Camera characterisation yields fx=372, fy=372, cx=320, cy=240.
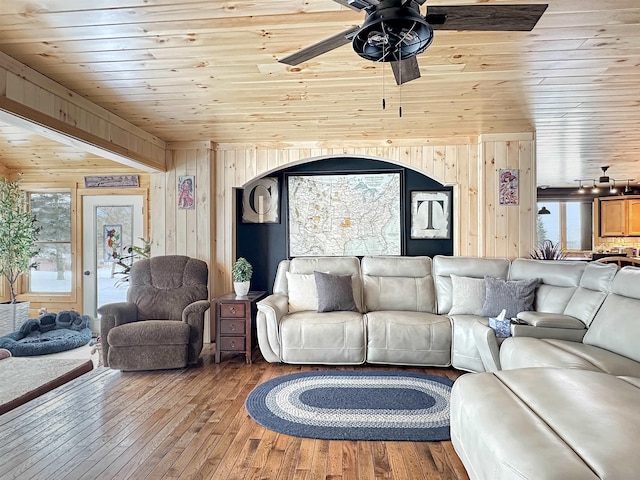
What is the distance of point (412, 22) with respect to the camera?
1.51m

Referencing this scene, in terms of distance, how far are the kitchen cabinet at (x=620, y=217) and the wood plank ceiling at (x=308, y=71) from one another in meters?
4.86

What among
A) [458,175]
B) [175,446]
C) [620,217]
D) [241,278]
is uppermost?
[458,175]

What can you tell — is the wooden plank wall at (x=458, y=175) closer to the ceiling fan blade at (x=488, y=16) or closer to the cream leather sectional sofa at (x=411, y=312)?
the cream leather sectional sofa at (x=411, y=312)

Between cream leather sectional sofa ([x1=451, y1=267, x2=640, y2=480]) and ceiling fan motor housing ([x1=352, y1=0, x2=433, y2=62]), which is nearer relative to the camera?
cream leather sectional sofa ([x1=451, y1=267, x2=640, y2=480])

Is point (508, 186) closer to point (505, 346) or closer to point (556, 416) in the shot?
point (505, 346)

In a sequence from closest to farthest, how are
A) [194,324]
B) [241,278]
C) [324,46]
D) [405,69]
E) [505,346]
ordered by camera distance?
1. [324,46]
2. [405,69]
3. [505,346]
4. [194,324]
5. [241,278]

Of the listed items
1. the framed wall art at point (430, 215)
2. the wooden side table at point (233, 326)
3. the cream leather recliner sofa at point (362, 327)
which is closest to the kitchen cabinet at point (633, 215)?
the framed wall art at point (430, 215)

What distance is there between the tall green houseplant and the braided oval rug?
13.2 feet

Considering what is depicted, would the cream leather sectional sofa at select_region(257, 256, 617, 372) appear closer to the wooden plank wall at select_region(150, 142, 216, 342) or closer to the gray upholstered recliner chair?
→ the gray upholstered recliner chair

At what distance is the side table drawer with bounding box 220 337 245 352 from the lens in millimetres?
3906

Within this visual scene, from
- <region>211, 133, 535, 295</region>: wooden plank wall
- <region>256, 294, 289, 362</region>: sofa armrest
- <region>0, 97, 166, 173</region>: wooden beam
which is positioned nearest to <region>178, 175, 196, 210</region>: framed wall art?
<region>211, 133, 535, 295</region>: wooden plank wall

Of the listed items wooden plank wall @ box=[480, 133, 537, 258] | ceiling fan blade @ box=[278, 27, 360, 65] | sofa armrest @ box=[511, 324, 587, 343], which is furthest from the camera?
wooden plank wall @ box=[480, 133, 537, 258]

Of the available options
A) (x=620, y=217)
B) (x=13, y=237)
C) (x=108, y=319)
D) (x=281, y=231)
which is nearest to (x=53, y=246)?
(x=13, y=237)

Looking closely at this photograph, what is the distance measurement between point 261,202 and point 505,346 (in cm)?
341
